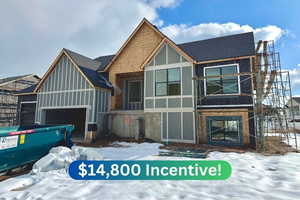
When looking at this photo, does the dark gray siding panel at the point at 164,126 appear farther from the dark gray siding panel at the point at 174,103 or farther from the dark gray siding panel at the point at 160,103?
the dark gray siding panel at the point at 174,103

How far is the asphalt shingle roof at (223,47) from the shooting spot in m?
11.0

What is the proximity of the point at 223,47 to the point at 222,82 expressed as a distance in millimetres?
3180

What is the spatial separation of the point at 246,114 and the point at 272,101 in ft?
8.44

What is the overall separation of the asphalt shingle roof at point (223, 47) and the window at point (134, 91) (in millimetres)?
5504

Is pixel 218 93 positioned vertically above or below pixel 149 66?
below

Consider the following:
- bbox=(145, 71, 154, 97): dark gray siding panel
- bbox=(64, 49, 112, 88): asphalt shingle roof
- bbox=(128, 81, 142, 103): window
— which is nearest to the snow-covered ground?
bbox=(145, 71, 154, 97): dark gray siding panel

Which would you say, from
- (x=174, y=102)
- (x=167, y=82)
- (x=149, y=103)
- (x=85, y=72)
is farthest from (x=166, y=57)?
(x=85, y=72)

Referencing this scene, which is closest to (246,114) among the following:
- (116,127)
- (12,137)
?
(116,127)

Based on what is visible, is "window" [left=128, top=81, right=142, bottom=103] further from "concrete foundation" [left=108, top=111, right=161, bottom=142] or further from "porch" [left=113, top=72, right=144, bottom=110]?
"concrete foundation" [left=108, top=111, right=161, bottom=142]

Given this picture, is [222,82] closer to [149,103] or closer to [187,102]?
[187,102]

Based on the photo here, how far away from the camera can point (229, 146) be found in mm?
10016

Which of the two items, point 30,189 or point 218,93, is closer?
point 30,189

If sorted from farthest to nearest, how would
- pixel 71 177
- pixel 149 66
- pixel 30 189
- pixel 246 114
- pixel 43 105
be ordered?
1. pixel 43 105
2. pixel 149 66
3. pixel 246 114
4. pixel 71 177
5. pixel 30 189

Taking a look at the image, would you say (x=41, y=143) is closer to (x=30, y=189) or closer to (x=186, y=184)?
Result: (x=30, y=189)
